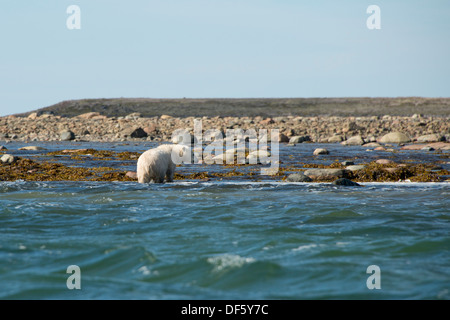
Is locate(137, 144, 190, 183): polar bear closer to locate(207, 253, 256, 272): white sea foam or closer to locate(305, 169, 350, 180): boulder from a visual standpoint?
locate(305, 169, 350, 180): boulder

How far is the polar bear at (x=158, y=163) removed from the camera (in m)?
18.2

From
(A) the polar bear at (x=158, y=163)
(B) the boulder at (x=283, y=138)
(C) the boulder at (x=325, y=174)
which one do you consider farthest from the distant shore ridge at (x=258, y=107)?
(A) the polar bear at (x=158, y=163)

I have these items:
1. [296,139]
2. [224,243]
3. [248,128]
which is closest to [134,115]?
[248,128]

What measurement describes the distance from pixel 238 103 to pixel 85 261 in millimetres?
64266

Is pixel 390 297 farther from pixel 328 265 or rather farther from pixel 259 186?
pixel 259 186

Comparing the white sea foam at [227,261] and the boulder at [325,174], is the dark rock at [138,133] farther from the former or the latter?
the white sea foam at [227,261]

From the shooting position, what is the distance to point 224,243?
11.2 m

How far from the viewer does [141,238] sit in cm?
1170

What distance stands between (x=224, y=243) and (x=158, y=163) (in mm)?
7671

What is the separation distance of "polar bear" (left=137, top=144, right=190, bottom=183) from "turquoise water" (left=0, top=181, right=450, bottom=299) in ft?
3.21

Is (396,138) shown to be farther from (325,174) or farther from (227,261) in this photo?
(227,261)

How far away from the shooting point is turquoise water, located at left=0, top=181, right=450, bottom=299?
346 inches

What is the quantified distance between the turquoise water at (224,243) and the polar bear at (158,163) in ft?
3.21

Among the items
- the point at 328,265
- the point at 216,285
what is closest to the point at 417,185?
the point at 328,265
